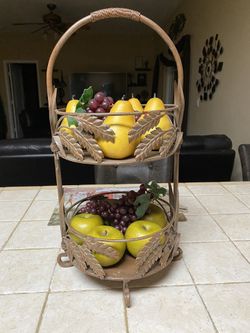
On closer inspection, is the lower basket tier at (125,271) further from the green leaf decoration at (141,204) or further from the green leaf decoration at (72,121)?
the green leaf decoration at (72,121)

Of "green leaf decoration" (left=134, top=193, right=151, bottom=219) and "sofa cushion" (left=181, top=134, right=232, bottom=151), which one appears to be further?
"sofa cushion" (left=181, top=134, right=232, bottom=151)

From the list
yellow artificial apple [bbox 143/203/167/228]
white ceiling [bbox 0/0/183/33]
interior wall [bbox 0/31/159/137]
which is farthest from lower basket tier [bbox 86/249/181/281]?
interior wall [bbox 0/31/159/137]

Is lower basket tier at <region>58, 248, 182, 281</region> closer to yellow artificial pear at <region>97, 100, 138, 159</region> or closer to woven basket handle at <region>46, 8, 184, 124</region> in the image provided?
yellow artificial pear at <region>97, 100, 138, 159</region>

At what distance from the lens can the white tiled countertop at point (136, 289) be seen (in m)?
0.55

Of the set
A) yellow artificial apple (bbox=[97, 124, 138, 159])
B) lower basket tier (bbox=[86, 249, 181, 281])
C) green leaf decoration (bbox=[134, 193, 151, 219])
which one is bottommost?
lower basket tier (bbox=[86, 249, 181, 281])

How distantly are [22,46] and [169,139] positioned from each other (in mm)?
5726

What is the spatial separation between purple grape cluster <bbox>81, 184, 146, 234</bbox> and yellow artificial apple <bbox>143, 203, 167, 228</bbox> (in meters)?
0.04

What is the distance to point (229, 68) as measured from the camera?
2.34 m

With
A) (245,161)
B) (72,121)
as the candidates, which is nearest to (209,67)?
(245,161)

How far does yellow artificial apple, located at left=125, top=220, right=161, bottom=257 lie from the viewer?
2.02 feet

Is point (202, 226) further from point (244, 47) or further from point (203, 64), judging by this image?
point (203, 64)

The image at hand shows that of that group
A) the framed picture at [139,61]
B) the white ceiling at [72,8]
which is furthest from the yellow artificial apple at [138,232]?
the framed picture at [139,61]

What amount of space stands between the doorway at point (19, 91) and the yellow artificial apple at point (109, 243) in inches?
189

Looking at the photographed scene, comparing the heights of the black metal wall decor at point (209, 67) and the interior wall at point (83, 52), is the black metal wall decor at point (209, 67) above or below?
below
